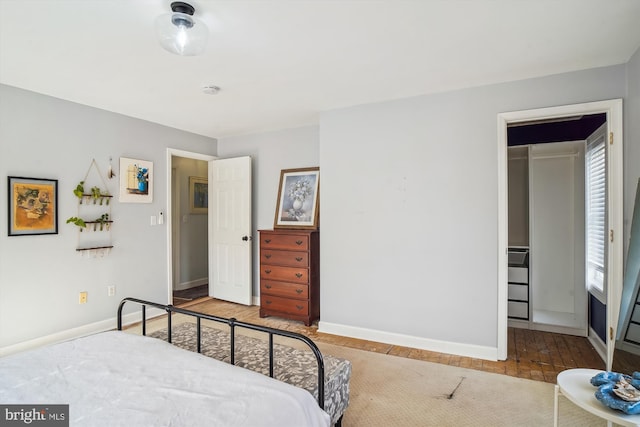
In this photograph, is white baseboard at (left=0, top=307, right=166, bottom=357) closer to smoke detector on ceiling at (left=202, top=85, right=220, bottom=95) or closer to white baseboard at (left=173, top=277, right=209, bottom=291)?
white baseboard at (left=173, top=277, right=209, bottom=291)

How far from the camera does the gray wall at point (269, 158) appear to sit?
4.35m

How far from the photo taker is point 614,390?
1.46m

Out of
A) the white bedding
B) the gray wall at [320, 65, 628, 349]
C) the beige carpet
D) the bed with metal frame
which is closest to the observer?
the white bedding

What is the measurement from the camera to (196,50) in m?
1.97

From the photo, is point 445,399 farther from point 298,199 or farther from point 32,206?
point 32,206

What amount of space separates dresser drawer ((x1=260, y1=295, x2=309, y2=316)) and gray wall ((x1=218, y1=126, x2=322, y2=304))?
65 centimetres

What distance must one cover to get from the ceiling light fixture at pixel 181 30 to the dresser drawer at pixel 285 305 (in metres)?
2.82

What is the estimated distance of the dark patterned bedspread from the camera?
1.70 metres

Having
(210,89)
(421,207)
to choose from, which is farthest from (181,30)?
(421,207)

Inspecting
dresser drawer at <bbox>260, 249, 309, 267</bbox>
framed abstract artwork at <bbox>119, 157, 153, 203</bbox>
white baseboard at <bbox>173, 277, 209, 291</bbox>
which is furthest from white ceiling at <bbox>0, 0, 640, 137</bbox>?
white baseboard at <bbox>173, 277, 209, 291</bbox>

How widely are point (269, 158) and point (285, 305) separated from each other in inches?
79.9

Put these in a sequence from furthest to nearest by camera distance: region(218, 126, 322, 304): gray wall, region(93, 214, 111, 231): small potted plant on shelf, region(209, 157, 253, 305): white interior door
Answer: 1. region(209, 157, 253, 305): white interior door
2. region(218, 126, 322, 304): gray wall
3. region(93, 214, 111, 231): small potted plant on shelf

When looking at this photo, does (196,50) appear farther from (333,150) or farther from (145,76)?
(333,150)

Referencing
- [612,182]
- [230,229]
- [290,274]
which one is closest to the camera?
[612,182]
